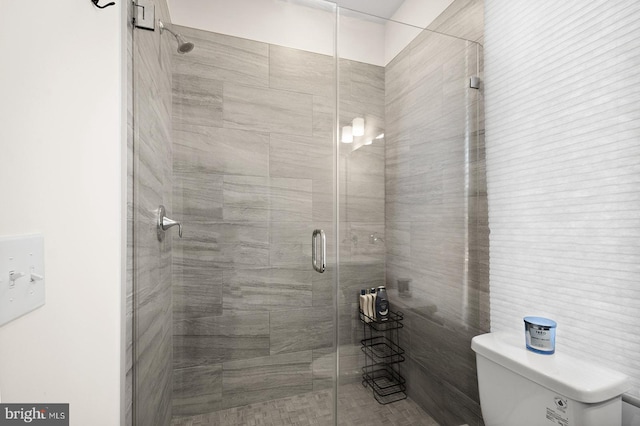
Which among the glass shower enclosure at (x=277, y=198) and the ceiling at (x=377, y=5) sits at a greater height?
the ceiling at (x=377, y=5)

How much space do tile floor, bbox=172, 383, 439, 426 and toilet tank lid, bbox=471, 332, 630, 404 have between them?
0.49m

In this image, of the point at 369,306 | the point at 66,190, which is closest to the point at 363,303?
the point at 369,306

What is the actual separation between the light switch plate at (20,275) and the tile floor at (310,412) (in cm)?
89

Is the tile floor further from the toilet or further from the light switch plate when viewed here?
the light switch plate

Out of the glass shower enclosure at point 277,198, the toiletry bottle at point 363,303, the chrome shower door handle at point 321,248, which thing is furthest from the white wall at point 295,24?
the toiletry bottle at point 363,303

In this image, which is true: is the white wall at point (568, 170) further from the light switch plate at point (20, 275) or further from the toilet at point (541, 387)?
the light switch plate at point (20, 275)

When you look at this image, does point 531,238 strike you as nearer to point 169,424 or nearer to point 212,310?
point 212,310

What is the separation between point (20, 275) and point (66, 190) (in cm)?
22

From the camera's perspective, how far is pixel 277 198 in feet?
4.05

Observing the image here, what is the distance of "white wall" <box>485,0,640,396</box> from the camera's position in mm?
936

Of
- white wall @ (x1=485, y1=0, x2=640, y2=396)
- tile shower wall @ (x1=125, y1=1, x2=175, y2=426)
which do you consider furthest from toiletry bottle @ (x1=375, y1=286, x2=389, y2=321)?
tile shower wall @ (x1=125, y1=1, x2=175, y2=426)

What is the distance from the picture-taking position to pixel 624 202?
0.94 m

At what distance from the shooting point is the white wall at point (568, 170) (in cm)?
94

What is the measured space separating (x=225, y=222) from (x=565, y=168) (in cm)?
132
